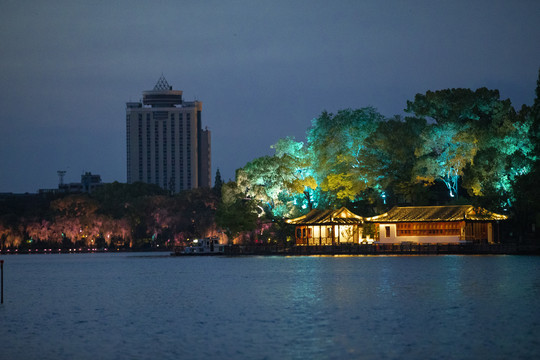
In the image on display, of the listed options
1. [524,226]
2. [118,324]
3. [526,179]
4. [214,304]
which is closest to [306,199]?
[524,226]

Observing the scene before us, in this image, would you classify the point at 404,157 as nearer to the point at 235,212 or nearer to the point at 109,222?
the point at 235,212

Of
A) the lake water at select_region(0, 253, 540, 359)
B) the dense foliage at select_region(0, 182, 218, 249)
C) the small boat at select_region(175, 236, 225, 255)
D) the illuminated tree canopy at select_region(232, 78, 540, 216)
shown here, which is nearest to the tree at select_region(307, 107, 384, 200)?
the illuminated tree canopy at select_region(232, 78, 540, 216)

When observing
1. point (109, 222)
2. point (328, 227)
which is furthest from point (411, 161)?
point (109, 222)

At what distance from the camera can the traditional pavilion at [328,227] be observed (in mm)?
85375

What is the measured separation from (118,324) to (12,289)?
75.9 feet

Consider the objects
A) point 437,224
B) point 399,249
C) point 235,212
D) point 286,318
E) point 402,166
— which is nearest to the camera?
point 286,318

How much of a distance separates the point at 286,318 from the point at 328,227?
5818 centimetres

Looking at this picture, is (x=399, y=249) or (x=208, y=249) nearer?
(x=399, y=249)

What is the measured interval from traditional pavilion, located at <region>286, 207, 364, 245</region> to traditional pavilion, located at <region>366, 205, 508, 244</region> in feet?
7.22

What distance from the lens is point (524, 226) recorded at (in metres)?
76.3

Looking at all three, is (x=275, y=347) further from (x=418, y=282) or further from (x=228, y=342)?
(x=418, y=282)

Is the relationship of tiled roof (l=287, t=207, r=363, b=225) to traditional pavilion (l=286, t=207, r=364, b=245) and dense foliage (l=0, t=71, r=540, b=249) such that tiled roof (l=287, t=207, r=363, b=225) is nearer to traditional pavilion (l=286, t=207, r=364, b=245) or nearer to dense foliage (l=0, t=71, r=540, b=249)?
traditional pavilion (l=286, t=207, r=364, b=245)

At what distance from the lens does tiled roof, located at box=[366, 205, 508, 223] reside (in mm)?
76000

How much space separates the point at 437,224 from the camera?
7975 centimetres
